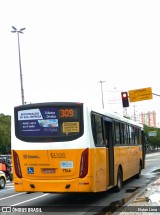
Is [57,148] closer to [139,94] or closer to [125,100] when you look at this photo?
[125,100]

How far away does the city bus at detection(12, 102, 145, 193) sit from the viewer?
38.9 feet

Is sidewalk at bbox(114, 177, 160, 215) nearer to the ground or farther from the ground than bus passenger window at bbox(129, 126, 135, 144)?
nearer to the ground

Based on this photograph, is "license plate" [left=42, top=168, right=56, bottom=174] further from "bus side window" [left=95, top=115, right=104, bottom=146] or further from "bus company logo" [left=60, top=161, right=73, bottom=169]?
"bus side window" [left=95, top=115, right=104, bottom=146]

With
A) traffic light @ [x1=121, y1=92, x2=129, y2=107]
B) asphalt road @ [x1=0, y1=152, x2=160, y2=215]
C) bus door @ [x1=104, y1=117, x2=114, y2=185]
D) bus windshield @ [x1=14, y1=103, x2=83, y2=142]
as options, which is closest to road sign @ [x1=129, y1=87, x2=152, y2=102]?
traffic light @ [x1=121, y1=92, x2=129, y2=107]

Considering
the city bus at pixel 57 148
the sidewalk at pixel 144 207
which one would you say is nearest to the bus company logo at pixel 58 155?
the city bus at pixel 57 148

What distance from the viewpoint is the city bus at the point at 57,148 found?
38.9 ft

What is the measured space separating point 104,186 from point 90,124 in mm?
2181

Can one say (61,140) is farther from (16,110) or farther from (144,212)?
(144,212)

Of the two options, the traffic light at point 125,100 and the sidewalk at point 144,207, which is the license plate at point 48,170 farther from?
the traffic light at point 125,100

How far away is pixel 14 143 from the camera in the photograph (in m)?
12.6

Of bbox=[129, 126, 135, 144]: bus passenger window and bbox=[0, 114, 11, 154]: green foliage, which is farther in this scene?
bbox=[0, 114, 11, 154]: green foliage

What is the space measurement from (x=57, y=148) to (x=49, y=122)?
80 cm

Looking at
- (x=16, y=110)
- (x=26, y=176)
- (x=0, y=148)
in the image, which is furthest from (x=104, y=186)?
(x=0, y=148)

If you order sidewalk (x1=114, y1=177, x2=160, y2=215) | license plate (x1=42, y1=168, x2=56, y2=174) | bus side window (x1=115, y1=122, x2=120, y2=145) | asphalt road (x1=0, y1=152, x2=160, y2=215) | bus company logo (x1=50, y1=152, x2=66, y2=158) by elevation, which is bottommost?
asphalt road (x1=0, y1=152, x2=160, y2=215)
